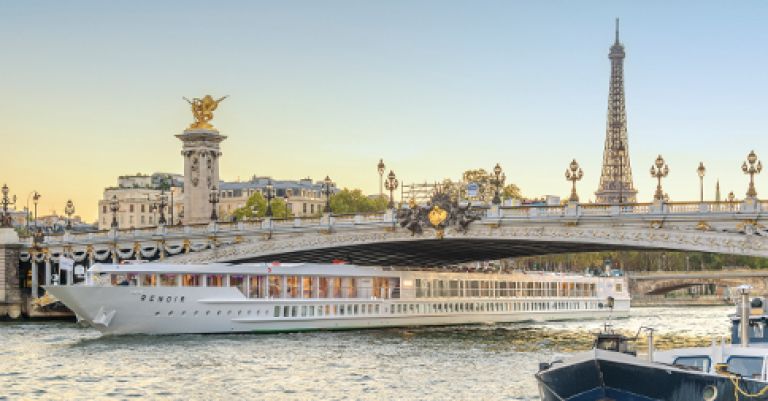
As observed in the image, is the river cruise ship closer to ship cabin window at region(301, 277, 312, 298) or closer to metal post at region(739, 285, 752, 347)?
ship cabin window at region(301, 277, 312, 298)

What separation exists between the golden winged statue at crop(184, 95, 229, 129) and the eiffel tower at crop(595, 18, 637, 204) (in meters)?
96.4

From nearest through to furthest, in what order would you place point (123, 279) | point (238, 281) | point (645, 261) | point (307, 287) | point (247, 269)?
point (123, 279)
point (247, 269)
point (238, 281)
point (307, 287)
point (645, 261)

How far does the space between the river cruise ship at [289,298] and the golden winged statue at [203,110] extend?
29.1 m

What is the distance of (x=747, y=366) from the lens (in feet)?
89.1

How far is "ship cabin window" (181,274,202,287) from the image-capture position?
204 ft

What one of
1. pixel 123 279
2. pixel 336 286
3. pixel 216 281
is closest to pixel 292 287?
pixel 336 286

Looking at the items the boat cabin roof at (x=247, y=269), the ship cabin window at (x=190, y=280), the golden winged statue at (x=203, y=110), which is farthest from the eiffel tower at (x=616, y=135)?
the ship cabin window at (x=190, y=280)

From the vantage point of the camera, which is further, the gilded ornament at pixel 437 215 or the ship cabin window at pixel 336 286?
the ship cabin window at pixel 336 286

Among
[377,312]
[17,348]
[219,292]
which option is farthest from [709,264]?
[17,348]

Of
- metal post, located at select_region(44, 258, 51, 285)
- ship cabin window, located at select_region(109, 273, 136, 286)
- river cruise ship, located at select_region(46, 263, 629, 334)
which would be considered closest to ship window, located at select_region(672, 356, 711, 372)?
river cruise ship, located at select_region(46, 263, 629, 334)

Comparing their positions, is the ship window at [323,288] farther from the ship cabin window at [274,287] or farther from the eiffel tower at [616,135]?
the eiffel tower at [616,135]

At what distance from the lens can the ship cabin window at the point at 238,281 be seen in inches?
2520

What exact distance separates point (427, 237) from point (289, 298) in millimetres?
8054

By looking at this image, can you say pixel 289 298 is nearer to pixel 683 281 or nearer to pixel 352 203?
pixel 352 203
